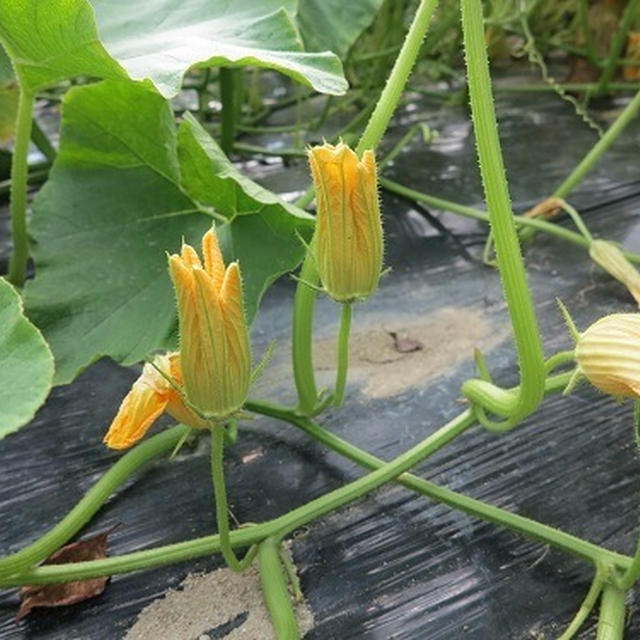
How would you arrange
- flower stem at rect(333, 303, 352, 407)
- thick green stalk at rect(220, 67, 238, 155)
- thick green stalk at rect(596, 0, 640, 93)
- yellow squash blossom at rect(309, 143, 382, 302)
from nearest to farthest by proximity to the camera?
yellow squash blossom at rect(309, 143, 382, 302), flower stem at rect(333, 303, 352, 407), thick green stalk at rect(220, 67, 238, 155), thick green stalk at rect(596, 0, 640, 93)

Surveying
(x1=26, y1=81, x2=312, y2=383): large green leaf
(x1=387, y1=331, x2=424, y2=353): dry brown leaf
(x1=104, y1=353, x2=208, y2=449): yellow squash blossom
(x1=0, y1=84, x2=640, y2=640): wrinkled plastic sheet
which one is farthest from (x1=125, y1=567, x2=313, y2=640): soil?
(x1=387, y1=331, x2=424, y2=353): dry brown leaf

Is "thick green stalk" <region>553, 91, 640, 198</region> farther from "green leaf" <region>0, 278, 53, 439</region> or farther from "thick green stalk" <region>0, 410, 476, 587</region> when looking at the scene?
"green leaf" <region>0, 278, 53, 439</region>

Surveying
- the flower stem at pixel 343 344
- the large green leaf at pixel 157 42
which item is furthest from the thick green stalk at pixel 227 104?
the flower stem at pixel 343 344

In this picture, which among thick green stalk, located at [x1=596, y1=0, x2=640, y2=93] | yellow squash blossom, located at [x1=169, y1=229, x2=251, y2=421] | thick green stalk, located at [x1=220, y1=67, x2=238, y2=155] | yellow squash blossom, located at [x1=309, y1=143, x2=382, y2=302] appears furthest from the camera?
thick green stalk, located at [x1=596, y1=0, x2=640, y2=93]

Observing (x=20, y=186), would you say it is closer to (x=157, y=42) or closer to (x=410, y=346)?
(x=157, y=42)

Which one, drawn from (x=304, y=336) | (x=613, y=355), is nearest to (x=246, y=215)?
(x=304, y=336)

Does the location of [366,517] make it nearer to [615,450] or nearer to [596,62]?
[615,450]

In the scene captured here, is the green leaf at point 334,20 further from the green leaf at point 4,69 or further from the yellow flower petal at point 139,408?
the yellow flower petal at point 139,408
